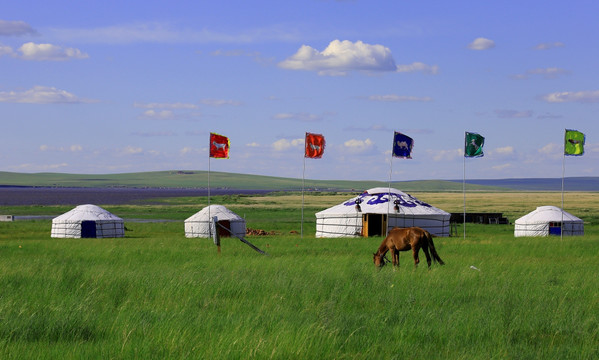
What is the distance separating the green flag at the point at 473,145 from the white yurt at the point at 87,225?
69.3 ft

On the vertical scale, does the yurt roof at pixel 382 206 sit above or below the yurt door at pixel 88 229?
above

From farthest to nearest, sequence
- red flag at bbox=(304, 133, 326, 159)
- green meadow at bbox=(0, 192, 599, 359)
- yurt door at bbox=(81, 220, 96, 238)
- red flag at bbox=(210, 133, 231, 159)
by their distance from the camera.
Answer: yurt door at bbox=(81, 220, 96, 238) < red flag at bbox=(304, 133, 326, 159) < red flag at bbox=(210, 133, 231, 159) < green meadow at bbox=(0, 192, 599, 359)

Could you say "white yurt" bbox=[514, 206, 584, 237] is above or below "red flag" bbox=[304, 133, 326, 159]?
below

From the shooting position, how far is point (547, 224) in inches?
1802

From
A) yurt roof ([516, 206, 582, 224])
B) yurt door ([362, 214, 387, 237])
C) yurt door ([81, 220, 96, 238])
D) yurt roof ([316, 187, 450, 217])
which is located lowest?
yurt door ([81, 220, 96, 238])

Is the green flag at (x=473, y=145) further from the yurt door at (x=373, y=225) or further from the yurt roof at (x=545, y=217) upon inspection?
the yurt roof at (x=545, y=217)

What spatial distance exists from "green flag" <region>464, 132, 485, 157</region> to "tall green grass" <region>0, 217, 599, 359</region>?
21.0 m

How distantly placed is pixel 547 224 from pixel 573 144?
28.3 ft

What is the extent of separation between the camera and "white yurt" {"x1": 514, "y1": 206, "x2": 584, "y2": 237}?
45.8 metres

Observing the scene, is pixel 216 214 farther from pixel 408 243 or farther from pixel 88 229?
pixel 408 243

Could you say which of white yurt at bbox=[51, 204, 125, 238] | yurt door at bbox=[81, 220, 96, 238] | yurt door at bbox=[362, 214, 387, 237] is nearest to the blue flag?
yurt door at bbox=[362, 214, 387, 237]

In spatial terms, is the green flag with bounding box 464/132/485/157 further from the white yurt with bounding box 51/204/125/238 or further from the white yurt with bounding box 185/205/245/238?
the white yurt with bounding box 51/204/125/238

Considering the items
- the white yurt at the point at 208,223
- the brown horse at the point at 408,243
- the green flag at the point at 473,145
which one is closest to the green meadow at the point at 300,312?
the brown horse at the point at 408,243

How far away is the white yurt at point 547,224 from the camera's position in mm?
45812
